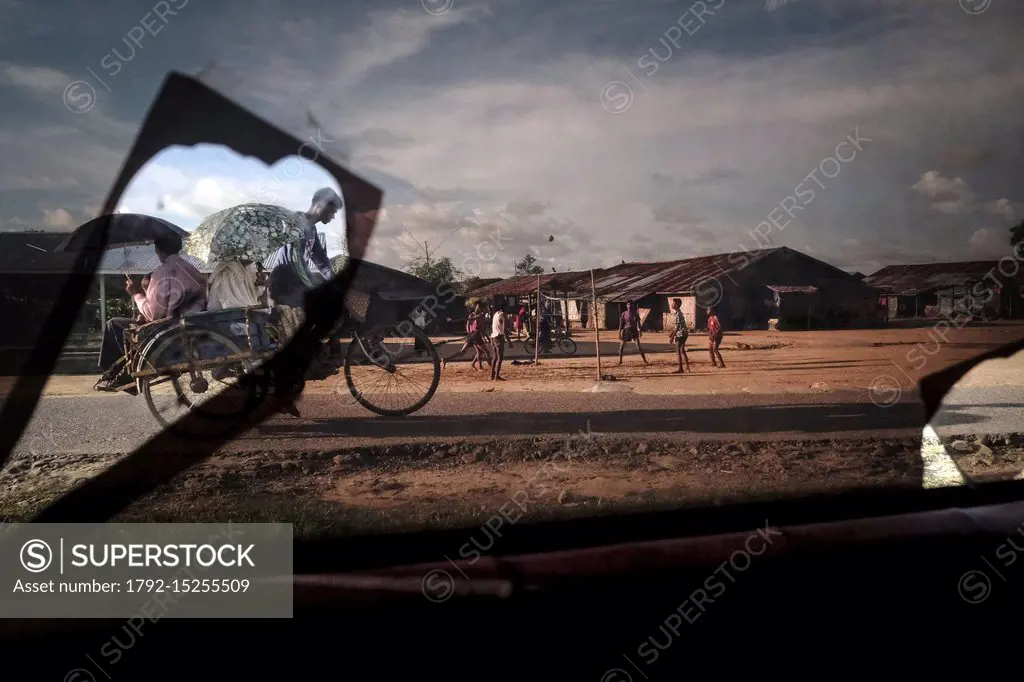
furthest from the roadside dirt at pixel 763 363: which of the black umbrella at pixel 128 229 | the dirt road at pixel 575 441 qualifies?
the black umbrella at pixel 128 229

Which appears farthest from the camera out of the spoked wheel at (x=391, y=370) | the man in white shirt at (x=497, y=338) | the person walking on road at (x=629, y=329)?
the person walking on road at (x=629, y=329)

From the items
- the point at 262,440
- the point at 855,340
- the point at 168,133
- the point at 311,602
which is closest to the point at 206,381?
the point at 262,440

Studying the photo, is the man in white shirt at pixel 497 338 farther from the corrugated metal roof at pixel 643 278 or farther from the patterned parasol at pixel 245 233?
the patterned parasol at pixel 245 233

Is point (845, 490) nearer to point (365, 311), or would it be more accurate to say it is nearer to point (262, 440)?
point (365, 311)

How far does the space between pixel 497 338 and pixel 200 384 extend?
41.1 inches

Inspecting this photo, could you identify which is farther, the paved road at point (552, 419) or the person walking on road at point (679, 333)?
the person walking on road at point (679, 333)

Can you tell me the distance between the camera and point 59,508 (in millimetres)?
1646

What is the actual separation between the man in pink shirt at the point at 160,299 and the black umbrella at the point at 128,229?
2 centimetres

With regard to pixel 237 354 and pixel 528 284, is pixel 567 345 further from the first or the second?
pixel 237 354

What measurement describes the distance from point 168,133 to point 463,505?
1243 millimetres

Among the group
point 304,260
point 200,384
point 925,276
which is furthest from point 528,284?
point 925,276

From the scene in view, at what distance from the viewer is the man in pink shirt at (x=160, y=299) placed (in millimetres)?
1612

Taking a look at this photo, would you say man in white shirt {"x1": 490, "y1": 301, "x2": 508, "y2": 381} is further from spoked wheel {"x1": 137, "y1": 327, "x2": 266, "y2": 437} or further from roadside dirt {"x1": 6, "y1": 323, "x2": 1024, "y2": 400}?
spoked wheel {"x1": 137, "y1": 327, "x2": 266, "y2": 437}

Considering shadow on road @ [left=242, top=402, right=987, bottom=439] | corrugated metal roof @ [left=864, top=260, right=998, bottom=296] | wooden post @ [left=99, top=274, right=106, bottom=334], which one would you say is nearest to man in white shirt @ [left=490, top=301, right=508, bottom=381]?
shadow on road @ [left=242, top=402, right=987, bottom=439]
